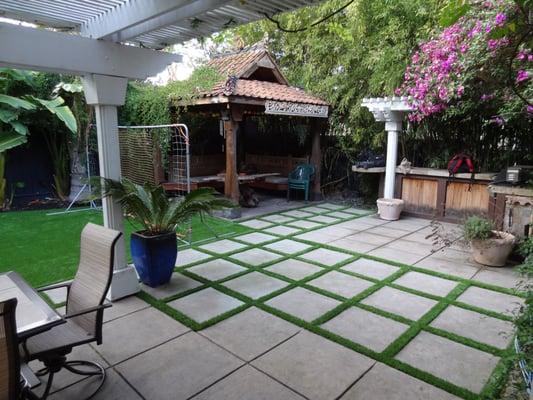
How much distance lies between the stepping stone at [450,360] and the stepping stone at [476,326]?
0.21m

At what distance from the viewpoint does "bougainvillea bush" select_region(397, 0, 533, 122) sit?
14.4ft

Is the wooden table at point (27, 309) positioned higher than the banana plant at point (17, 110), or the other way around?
the banana plant at point (17, 110)

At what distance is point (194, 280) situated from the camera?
4.17 m

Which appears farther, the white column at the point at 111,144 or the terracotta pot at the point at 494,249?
the terracotta pot at the point at 494,249

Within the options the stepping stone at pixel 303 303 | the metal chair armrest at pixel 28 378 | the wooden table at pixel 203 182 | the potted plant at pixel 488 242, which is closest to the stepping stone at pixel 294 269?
the stepping stone at pixel 303 303

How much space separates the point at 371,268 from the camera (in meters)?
4.59

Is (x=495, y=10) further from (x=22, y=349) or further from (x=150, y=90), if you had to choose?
(x=150, y=90)

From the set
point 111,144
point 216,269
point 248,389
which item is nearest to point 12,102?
point 111,144

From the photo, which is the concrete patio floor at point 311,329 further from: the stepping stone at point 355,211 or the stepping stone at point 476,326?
the stepping stone at point 355,211

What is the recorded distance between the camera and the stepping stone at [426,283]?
3930 millimetres

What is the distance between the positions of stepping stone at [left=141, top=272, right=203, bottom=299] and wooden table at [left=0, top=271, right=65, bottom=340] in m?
1.56

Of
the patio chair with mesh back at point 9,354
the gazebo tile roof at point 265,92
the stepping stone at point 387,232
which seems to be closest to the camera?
the patio chair with mesh back at point 9,354

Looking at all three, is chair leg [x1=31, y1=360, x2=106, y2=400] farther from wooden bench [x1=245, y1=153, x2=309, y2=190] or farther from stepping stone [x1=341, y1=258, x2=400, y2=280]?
wooden bench [x1=245, y1=153, x2=309, y2=190]

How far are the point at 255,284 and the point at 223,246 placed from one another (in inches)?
60.6
